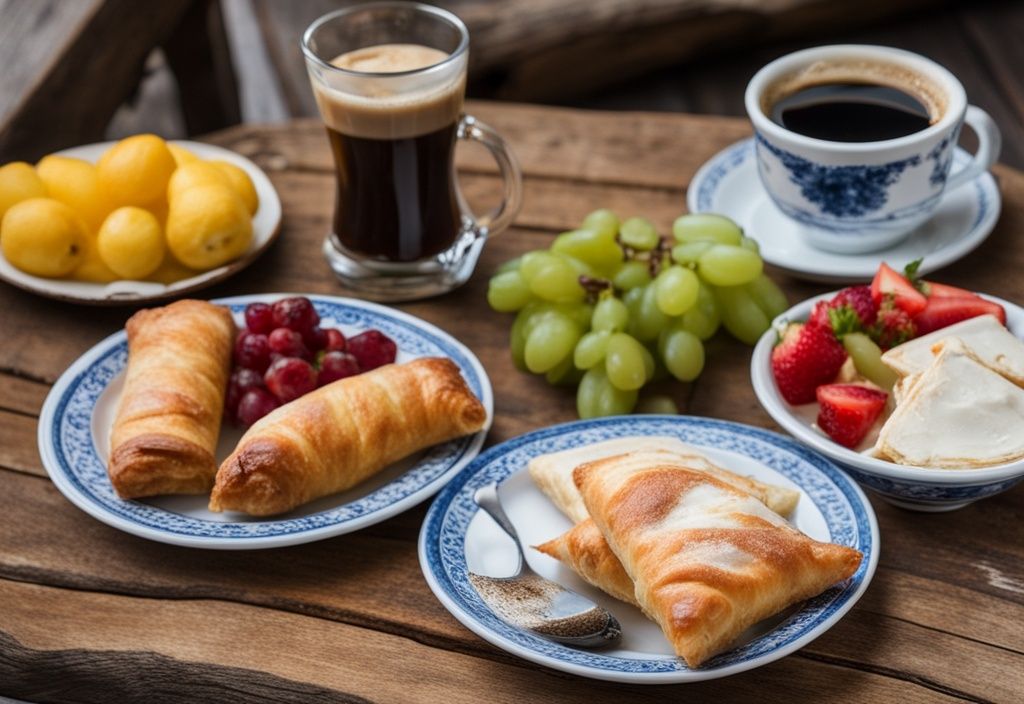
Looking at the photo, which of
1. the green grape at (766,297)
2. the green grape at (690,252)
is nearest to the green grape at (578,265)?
the green grape at (690,252)

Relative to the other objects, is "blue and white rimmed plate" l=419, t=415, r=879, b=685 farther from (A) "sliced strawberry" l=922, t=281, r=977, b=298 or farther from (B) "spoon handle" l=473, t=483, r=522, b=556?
(A) "sliced strawberry" l=922, t=281, r=977, b=298

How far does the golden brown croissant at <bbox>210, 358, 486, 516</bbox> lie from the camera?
141 centimetres

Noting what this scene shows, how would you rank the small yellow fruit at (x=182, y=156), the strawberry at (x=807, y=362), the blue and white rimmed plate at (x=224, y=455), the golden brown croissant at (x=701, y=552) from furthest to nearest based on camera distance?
the small yellow fruit at (x=182, y=156) < the strawberry at (x=807, y=362) < the blue and white rimmed plate at (x=224, y=455) < the golden brown croissant at (x=701, y=552)

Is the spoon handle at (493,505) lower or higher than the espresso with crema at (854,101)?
lower

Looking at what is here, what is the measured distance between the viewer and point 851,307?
1532 mm

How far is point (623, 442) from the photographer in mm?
1464

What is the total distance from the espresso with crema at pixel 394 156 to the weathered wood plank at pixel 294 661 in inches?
27.9

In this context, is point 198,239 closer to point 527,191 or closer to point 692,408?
point 527,191

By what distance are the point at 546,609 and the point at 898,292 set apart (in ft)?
2.05

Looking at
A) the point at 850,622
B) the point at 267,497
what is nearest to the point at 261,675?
the point at 267,497

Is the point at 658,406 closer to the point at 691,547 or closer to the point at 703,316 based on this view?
the point at 703,316

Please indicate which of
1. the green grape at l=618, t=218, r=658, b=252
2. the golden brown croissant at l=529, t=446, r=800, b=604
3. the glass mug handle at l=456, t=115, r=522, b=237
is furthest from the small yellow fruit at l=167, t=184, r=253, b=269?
the golden brown croissant at l=529, t=446, r=800, b=604

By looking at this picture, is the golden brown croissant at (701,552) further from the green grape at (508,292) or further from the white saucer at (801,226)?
the white saucer at (801,226)

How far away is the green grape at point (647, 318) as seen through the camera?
5.57 ft
